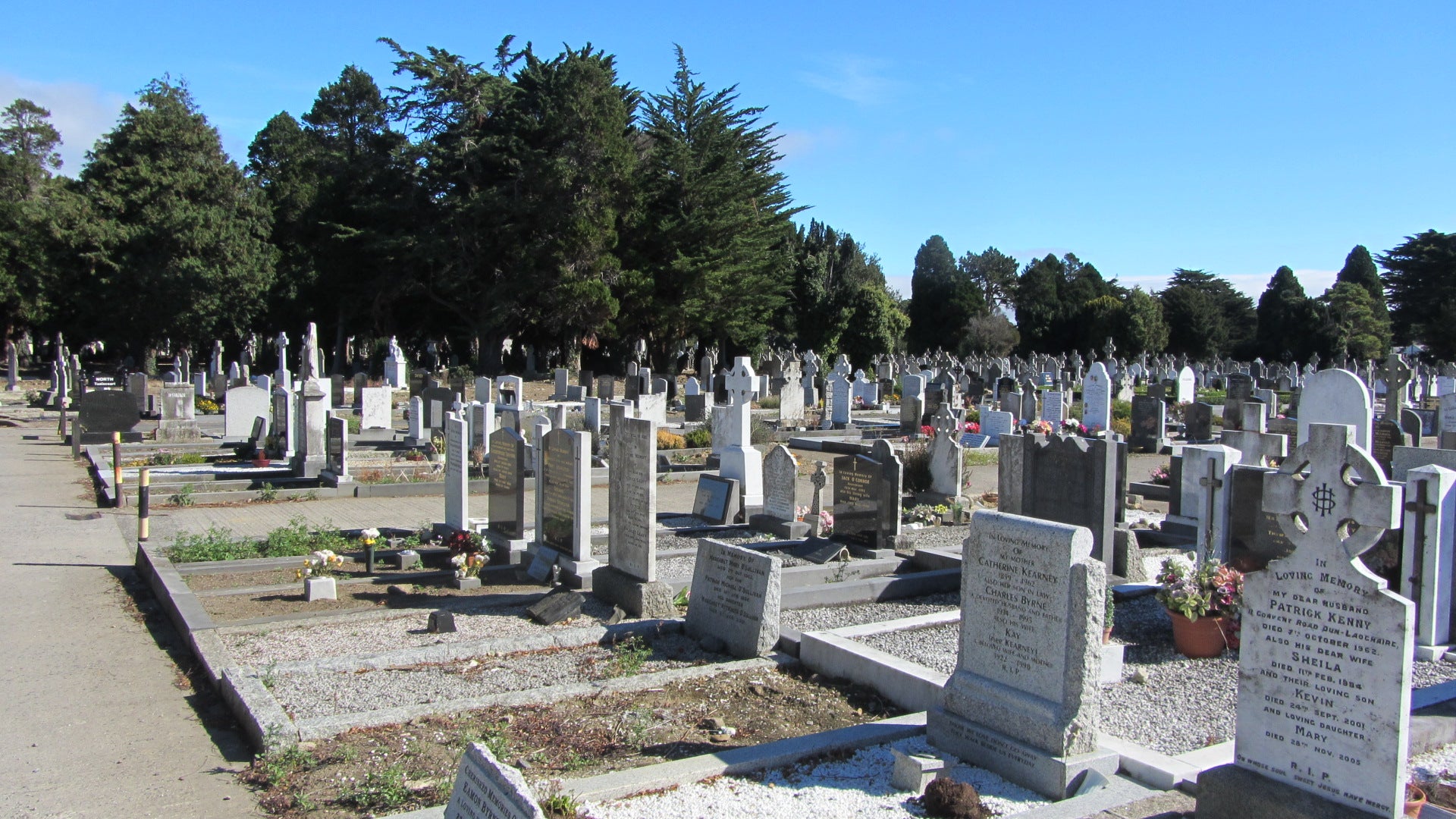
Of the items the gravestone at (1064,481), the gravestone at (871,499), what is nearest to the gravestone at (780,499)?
the gravestone at (871,499)

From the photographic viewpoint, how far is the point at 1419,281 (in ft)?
236

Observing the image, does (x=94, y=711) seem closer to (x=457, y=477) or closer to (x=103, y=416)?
(x=457, y=477)

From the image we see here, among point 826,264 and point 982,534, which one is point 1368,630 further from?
point 826,264

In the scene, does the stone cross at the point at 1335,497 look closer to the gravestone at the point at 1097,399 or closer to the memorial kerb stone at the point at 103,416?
the gravestone at the point at 1097,399

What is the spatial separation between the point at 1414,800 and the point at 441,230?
43636 mm

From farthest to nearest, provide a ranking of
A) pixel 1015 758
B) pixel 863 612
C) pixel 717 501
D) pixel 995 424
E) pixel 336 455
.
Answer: pixel 995 424 → pixel 336 455 → pixel 717 501 → pixel 863 612 → pixel 1015 758

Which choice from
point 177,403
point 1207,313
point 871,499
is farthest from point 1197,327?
point 871,499

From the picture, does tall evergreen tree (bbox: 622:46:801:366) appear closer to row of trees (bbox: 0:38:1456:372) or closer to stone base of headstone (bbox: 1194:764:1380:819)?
row of trees (bbox: 0:38:1456:372)

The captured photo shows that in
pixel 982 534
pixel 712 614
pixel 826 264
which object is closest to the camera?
pixel 982 534

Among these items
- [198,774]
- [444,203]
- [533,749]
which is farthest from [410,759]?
[444,203]

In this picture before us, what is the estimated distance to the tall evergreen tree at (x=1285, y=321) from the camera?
205ft

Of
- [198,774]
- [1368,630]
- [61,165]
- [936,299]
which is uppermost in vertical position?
[61,165]

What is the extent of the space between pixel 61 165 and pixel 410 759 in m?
81.9

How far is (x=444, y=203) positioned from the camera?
44.7 metres
